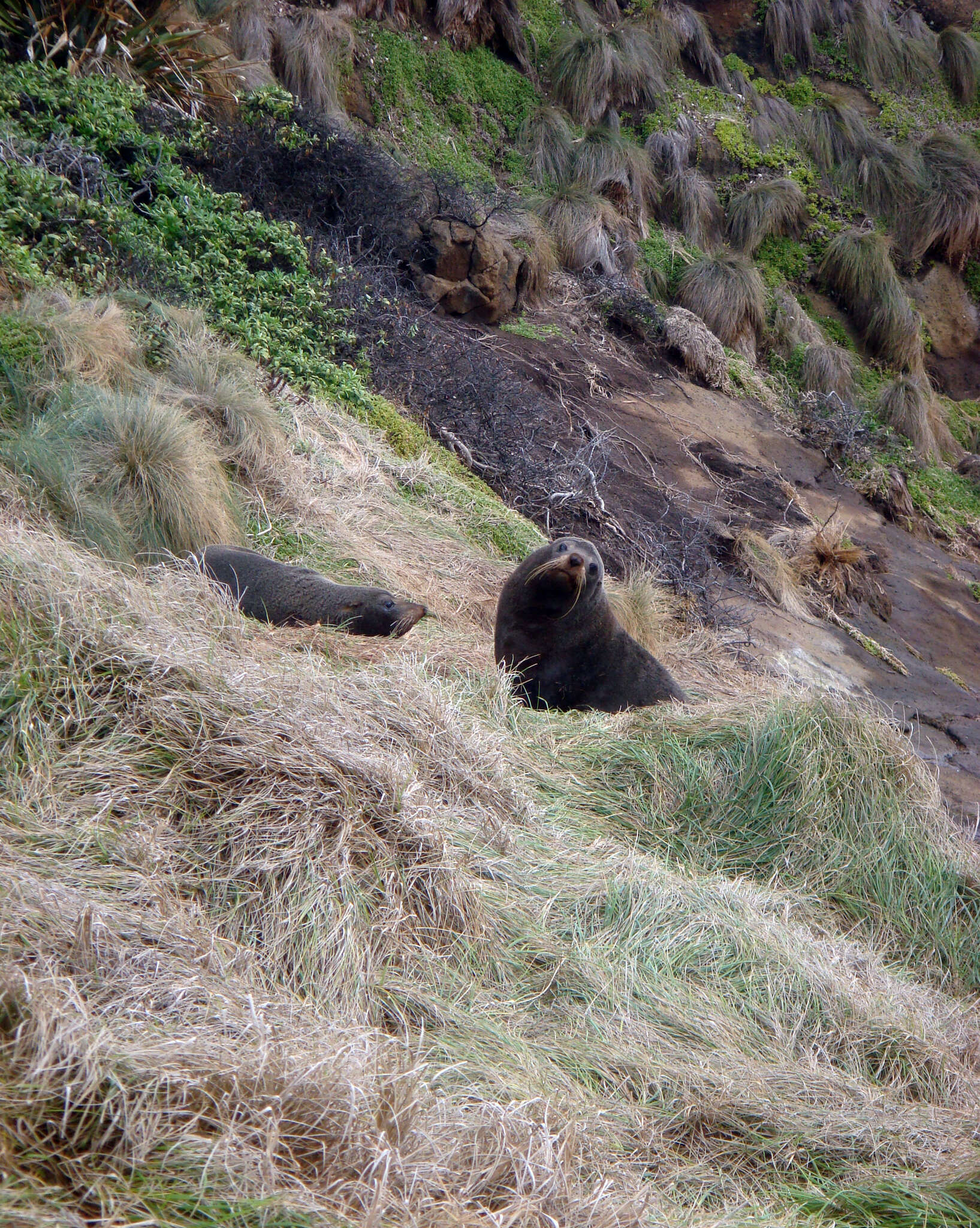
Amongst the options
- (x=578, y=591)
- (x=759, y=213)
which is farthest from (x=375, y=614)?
(x=759, y=213)

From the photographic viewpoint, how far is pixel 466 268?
9766 millimetres

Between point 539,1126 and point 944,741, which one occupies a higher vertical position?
point 539,1126

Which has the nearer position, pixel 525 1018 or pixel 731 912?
pixel 525 1018

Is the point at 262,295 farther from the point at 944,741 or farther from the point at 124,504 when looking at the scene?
the point at 944,741

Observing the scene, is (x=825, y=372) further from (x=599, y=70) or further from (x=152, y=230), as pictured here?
(x=152, y=230)

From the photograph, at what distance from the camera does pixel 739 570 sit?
917 centimetres

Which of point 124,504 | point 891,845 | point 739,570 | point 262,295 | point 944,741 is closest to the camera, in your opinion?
point 891,845

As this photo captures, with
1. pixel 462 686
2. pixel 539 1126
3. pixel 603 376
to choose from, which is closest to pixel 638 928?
pixel 539 1126

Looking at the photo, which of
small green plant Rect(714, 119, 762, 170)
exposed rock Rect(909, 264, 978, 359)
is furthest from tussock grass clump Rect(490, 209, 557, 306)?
exposed rock Rect(909, 264, 978, 359)

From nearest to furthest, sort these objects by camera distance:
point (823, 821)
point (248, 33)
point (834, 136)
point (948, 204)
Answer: point (823, 821) → point (248, 33) → point (948, 204) → point (834, 136)

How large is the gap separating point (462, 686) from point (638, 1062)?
1857 mm

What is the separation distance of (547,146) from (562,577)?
31.9ft

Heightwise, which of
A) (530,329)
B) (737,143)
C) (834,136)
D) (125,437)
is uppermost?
(834,136)

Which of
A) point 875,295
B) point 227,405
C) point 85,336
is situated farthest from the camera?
point 875,295
